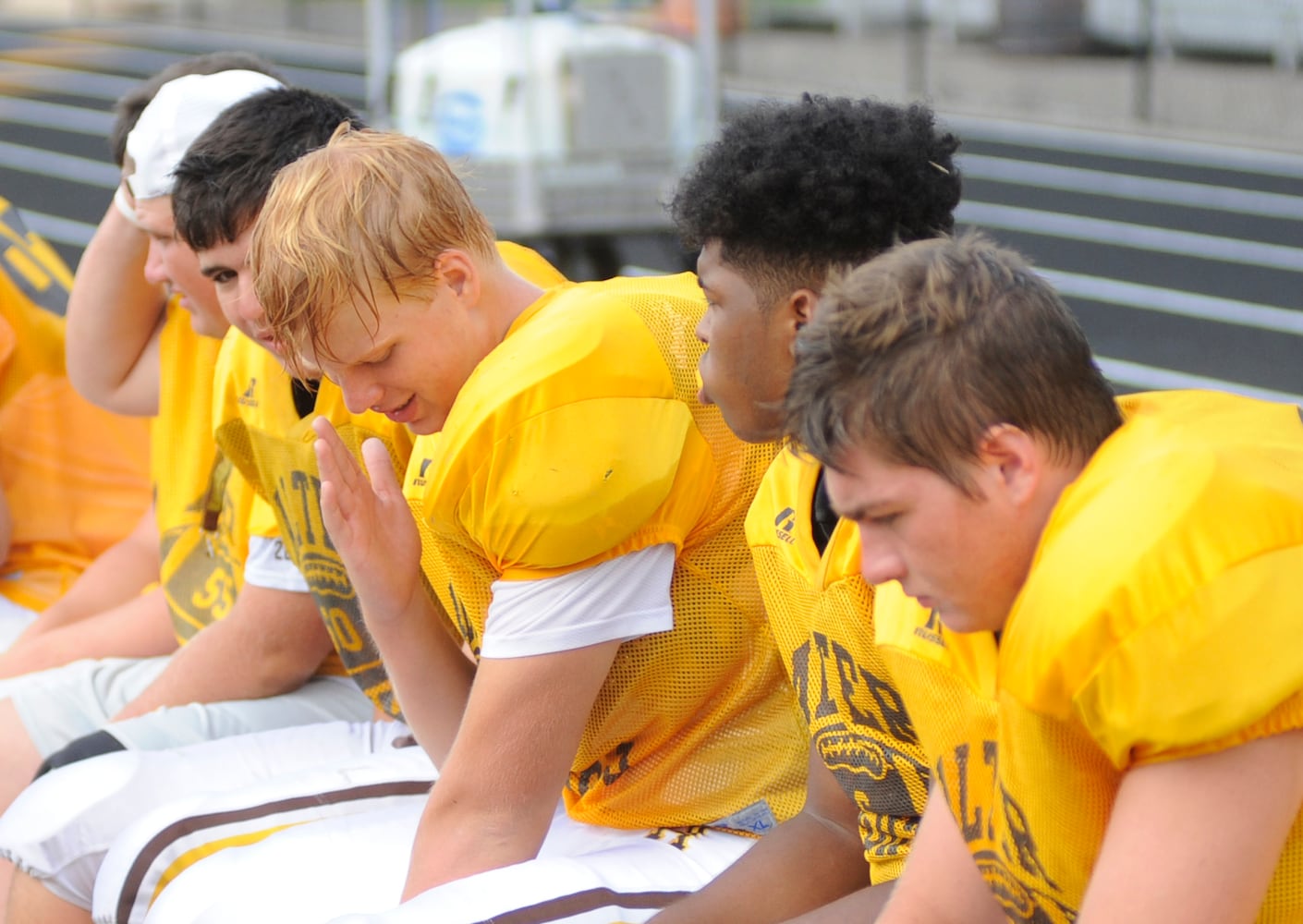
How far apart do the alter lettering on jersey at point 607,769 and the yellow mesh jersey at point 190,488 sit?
1.00 m

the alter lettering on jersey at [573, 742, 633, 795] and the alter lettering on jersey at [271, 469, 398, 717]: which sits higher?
the alter lettering on jersey at [271, 469, 398, 717]

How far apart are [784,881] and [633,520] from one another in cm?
47

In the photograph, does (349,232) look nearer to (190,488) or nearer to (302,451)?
(302,451)

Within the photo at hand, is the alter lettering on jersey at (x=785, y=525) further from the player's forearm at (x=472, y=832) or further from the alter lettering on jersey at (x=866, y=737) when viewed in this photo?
the player's forearm at (x=472, y=832)

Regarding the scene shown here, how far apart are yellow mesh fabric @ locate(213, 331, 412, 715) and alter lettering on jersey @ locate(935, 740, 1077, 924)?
3.63ft

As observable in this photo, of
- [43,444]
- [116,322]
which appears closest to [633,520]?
[116,322]

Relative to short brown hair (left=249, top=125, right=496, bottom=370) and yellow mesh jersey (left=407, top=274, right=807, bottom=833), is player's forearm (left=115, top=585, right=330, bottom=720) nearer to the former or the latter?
yellow mesh jersey (left=407, top=274, right=807, bottom=833)

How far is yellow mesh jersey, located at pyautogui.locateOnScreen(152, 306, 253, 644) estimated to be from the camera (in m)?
2.95

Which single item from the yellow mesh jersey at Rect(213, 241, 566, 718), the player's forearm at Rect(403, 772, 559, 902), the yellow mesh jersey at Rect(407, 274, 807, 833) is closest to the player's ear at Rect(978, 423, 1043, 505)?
the yellow mesh jersey at Rect(407, 274, 807, 833)

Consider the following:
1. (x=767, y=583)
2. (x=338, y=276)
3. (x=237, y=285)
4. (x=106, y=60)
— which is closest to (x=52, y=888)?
(x=237, y=285)

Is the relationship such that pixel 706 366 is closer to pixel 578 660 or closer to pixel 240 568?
pixel 578 660

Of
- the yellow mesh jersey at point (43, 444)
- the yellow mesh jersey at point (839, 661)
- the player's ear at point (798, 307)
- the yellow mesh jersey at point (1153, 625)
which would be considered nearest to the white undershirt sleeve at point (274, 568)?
the yellow mesh jersey at point (43, 444)

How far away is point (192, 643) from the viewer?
2.78m

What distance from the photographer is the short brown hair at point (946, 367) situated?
1.32 metres
